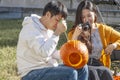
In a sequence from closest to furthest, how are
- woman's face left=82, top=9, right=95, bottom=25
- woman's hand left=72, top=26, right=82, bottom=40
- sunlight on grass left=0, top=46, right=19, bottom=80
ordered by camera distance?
woman's hand left=72, top=26, right=82, bottom=40, woman's face left=82, top=9, right=95, bottom=25, sunlight on grass left=0, top=46, right=19, bottom=80

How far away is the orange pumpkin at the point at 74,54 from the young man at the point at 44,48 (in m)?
0.07

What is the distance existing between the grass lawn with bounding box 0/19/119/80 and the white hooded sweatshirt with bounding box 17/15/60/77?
6.37ft

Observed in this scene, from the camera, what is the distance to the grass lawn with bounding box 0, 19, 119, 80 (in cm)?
620

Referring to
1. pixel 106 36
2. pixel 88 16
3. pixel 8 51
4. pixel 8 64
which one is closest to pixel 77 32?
pixel 88 16

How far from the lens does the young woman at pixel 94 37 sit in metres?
4.39

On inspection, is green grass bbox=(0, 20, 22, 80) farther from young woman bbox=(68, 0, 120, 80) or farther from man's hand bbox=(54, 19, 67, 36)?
man's hand bbox=(54, 19, 67, 36)

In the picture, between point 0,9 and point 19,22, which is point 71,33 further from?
point 0,9

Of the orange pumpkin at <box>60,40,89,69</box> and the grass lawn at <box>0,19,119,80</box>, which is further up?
the orange pumpkin at <box>60,40,89,69</box>

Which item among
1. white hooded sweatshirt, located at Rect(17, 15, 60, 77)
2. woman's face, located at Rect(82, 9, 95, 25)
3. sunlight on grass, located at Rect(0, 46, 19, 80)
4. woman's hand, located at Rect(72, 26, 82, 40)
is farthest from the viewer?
sunlight on grass, located at Rect(0, 46, 19, 80)

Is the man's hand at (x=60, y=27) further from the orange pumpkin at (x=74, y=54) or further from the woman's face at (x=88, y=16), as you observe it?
the woman's face at (x=88, y=16)

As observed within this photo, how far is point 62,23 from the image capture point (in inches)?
158

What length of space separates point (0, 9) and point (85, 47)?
36.5 ft

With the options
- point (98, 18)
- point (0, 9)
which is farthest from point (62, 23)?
point (0, 9)

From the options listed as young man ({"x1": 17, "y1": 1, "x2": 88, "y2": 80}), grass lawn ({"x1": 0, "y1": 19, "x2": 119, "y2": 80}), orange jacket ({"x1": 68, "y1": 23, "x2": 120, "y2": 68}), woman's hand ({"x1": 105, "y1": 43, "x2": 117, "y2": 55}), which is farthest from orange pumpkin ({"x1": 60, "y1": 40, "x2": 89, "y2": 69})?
grass lawn ({"x1": 0, "y1": 19, "x2": 119, "y2": 80})
